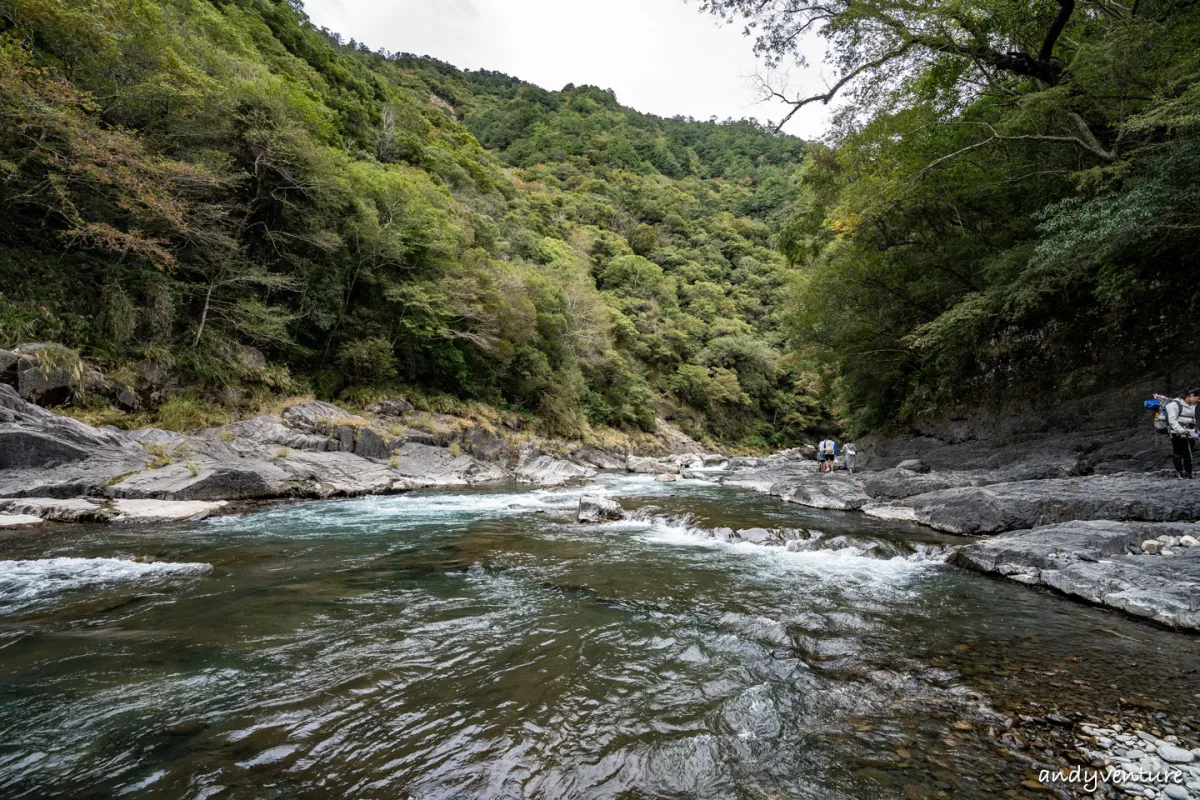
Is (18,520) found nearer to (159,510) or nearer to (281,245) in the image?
(159,510)

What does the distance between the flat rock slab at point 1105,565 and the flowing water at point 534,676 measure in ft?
0.98

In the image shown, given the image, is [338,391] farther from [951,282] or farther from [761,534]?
[951,282]

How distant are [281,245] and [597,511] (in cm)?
1556

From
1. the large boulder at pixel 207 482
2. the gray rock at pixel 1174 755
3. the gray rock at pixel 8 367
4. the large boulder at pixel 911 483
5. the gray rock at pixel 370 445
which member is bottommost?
the gray rock at pixel 1174 755

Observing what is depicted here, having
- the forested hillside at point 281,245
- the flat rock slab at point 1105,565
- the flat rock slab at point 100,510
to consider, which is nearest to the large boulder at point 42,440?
the flat rock slab at point 100,510

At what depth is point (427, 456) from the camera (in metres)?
15.9

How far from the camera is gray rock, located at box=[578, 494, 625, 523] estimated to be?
9.65m

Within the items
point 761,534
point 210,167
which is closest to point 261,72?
point 210,167

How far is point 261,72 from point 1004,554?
26.3 meters

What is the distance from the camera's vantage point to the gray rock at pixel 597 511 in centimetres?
965

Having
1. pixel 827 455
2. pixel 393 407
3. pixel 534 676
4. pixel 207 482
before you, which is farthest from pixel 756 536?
pixel 393 407

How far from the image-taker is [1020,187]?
11391mm

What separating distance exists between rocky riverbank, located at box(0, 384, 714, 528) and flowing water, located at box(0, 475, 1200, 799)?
7.11ft

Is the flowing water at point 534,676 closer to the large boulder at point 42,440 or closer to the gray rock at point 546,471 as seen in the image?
the large boulder at point 42,440
